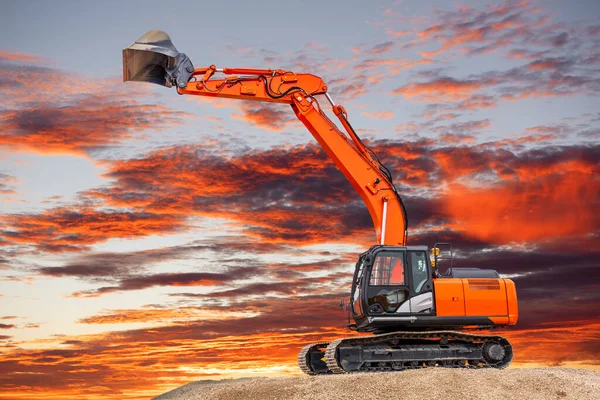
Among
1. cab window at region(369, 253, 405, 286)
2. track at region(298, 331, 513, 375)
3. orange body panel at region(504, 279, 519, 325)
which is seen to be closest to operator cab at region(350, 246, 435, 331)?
cab window at region(369, 253, 405, 286)

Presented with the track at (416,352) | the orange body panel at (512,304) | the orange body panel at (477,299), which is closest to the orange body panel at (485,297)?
the orange body panel at (477,299)

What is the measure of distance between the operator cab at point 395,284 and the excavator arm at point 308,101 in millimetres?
879

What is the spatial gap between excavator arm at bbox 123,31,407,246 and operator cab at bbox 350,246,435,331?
879 millimetres

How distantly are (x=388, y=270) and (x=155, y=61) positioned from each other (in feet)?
25.1

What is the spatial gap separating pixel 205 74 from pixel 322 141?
3.46 meters

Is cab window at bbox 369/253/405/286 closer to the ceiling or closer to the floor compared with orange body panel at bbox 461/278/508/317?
closer to the ceiling

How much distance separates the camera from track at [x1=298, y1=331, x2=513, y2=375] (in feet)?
61.8

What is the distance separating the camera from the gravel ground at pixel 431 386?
1666 centimetres

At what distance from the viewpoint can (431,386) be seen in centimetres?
1678

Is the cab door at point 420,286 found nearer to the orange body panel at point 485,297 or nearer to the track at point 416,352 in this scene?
the track at point 416,352

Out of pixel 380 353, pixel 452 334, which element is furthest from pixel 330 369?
pixel 452 334

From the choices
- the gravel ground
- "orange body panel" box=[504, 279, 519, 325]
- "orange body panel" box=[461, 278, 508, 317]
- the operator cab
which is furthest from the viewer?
"orange body panel" box=[504, 279, 519, 325]

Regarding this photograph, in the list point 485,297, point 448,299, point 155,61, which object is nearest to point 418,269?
point 448,299

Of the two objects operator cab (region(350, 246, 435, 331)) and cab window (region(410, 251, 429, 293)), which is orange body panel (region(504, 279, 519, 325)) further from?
cab window (region(410, 251, 429, 293))
